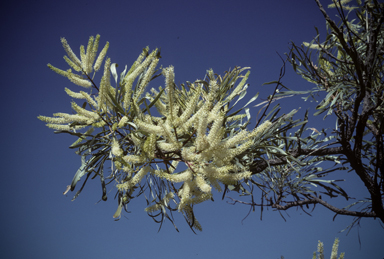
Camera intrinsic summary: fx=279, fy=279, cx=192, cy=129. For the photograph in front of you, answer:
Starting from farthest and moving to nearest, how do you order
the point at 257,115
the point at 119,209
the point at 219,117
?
1. the point at 257,115
2. the point at 119,209
3. the point at 219,117

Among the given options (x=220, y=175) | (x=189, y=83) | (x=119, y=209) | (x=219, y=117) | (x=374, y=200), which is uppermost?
(x=189, y=83)

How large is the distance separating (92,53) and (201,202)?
0.64 m

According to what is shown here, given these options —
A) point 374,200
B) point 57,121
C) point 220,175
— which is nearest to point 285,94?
point 374,200

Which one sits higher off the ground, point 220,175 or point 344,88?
point 344,88

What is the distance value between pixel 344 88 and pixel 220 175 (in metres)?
1.07

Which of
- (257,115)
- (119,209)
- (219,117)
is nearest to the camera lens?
(219,117)

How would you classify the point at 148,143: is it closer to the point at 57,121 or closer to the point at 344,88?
the point at 57,121

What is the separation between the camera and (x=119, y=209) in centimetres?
102

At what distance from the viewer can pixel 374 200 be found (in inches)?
54.1

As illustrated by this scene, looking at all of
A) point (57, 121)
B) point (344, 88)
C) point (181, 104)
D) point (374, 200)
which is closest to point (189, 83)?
point (181, 104)

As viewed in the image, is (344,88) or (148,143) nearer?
(148,143)

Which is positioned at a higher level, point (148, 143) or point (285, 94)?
point (285, 94)

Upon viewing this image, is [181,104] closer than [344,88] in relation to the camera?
Yes

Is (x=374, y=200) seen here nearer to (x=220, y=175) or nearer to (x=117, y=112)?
(x=220, y=175)
